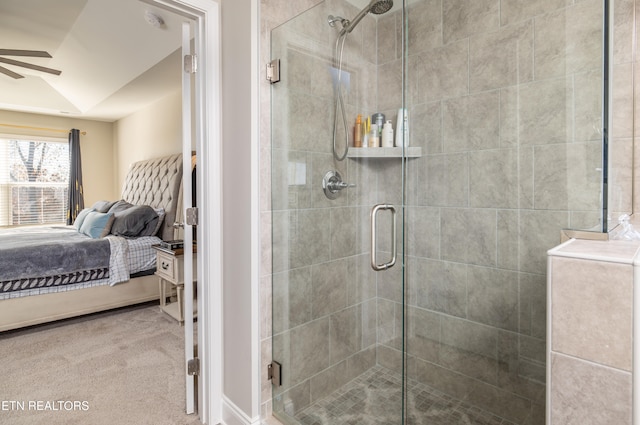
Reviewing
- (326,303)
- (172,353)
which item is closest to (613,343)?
(326,303)

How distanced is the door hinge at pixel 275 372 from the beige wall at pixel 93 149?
625 centimetres

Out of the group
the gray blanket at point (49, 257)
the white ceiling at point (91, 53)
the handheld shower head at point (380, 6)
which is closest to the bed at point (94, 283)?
the gray blanket at point (49, 257)

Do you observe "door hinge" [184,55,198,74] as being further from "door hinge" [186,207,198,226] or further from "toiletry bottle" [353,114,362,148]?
"toiletry bottle" [353,114,362,148]

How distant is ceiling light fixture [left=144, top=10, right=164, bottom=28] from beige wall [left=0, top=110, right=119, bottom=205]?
179 inches

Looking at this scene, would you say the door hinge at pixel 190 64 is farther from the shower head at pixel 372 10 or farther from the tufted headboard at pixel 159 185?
the tufted headboard at pixel 159 185

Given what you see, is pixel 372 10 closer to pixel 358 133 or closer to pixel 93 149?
pixel 358 133

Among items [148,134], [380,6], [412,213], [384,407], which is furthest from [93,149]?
[384,407]

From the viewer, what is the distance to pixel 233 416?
1.64m

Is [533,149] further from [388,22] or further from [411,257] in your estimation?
[388,22]

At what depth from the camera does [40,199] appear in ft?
19.5

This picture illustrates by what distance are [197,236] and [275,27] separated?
1044 millimetres

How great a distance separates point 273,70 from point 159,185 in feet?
11.1

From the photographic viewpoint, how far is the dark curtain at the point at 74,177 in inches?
239

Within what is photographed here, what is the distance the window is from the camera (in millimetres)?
5641
